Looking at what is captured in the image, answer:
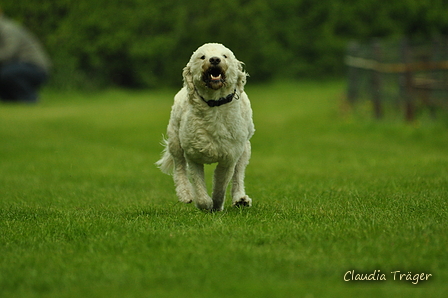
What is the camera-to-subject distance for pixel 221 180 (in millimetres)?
6797

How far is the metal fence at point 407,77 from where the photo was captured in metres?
16.5

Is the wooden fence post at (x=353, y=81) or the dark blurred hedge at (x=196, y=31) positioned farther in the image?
the dark blurred hedge at (x=196, y=31)

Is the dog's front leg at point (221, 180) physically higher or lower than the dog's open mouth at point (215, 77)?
lower

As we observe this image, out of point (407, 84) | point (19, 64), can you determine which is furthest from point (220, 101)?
point (19, 64)

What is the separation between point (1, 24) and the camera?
26.4 meters

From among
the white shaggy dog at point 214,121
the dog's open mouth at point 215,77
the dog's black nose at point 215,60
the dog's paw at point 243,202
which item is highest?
the dog's black nose at point 215,60

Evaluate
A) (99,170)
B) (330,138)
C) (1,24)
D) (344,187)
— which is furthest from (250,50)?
(344,187)

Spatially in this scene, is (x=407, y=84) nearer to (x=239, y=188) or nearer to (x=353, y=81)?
(x=353, y=81)

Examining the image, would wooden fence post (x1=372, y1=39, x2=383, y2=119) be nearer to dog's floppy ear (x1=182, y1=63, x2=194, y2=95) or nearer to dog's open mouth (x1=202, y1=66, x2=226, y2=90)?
dog's floppy ear (x1=182, y1=63, x2=194, y2=95)

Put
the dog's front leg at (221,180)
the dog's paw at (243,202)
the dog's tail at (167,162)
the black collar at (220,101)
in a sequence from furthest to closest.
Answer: the dog's tail at (167,162)
the dog's paw at (243,202)
the dog's front leg at (221,180)
the black collar at (220,101)

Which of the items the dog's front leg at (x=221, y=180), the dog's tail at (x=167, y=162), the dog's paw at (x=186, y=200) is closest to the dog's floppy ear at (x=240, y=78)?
the dog's front leg at (x=221, y=180)

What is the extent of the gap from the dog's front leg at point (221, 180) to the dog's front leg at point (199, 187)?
10 centimetres

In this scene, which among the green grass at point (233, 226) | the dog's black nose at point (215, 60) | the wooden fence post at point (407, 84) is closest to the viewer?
the green grass at point (233, 226)

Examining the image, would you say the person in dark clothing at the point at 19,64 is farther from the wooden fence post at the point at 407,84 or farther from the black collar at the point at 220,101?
the black collar at the point at 220,101
